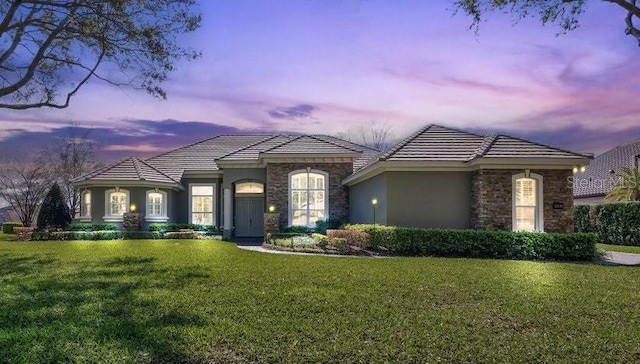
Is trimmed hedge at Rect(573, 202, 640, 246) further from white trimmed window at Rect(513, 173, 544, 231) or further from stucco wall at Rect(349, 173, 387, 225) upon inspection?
stucco wall at Rect(349, 173, 387, 225)

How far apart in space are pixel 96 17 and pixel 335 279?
945cm

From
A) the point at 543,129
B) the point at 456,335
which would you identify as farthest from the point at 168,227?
the point at 456,335

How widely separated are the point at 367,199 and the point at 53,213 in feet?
57.8

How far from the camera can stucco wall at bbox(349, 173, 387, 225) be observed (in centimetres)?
1633

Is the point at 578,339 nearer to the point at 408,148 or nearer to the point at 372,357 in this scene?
the point at 372,357

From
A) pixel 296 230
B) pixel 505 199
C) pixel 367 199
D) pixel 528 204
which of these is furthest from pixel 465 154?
pixel 296 230

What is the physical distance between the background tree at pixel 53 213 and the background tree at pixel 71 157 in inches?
338

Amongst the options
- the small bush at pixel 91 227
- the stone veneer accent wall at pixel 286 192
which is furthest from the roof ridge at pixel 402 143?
the small bush at pixel 91 227

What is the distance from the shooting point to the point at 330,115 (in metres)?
23.8

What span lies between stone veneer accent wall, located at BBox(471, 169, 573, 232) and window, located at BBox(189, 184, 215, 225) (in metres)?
13.9

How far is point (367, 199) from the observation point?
18.4 meters

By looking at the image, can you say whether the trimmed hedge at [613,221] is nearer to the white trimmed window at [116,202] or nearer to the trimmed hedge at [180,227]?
the trimmed hedge at [180,227]

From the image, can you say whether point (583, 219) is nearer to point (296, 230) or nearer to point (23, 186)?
point (296, 230)

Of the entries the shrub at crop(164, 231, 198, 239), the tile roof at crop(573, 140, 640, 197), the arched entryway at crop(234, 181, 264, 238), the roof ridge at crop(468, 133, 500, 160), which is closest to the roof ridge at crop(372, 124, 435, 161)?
the roof ridge at crop(468, 133, 500, 160)
